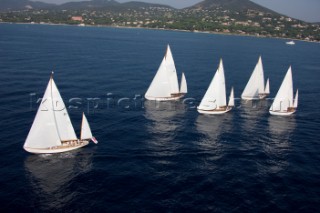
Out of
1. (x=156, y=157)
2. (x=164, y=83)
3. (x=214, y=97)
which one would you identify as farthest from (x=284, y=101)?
(x=156, y=157)

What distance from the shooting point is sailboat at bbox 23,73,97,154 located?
5353 cm

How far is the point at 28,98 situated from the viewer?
8081cm

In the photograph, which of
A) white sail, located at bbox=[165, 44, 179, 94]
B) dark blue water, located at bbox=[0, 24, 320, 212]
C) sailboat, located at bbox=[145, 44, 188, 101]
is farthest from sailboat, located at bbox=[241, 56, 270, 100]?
sailboat, located at bbox=[145, 44, 188, 101]

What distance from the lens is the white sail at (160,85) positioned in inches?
3398

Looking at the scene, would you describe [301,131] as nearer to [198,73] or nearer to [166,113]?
[166,113]

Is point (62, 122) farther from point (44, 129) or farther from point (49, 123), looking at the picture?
point (44, 129)

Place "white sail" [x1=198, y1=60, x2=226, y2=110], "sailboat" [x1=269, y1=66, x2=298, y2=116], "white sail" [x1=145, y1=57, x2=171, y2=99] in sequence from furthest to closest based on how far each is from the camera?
"white sail" [x1=145, y1=57, x2=171, y2=99], "sailboat" [x1=269, y1=66, x2=298, y2=116], "white sail" [x1=198, y1=60, x2=226, y2=110]

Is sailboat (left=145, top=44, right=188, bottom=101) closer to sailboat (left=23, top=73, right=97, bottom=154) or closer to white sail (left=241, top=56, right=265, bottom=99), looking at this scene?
white sail (left=241, top=56, right=265, bottom=99)

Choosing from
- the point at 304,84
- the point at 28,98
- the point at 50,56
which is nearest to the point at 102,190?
the point at 28,98

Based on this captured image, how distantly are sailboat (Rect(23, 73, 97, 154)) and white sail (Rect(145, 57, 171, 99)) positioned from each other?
3272cm

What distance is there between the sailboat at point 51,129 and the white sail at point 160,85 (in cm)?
3272

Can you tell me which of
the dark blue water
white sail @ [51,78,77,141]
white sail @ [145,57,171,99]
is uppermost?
white sail @ [145,57,171,99]

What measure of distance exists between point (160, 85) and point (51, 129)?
37.6 m

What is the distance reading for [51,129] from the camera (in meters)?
54.9
